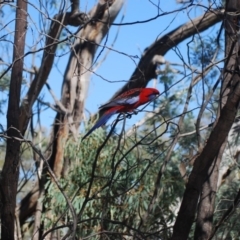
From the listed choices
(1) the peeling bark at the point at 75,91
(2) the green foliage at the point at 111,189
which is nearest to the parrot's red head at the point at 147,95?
(2) the green foliage at the point at 111,189

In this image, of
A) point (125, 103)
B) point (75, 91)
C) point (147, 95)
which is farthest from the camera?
point (75, 91)

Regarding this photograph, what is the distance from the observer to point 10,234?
3.87m

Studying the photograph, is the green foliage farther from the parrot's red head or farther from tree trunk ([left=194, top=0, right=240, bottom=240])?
tree trunk ([left=194, top=0, right=240, bottom=240])

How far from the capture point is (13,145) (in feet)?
12.8

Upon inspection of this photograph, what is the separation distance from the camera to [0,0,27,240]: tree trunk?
3871 mm

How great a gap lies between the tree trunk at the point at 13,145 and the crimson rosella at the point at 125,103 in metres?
0.50

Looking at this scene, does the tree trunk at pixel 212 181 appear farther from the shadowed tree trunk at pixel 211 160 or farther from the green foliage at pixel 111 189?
the green foliage at pixel 111 189

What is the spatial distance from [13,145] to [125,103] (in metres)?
0.81

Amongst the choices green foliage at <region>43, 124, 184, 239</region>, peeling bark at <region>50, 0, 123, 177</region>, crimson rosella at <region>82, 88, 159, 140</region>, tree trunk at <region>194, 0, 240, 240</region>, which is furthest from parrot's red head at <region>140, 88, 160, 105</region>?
peeling bark at <region>50, 0, 123, 177</region>

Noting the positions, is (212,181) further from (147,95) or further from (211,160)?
(147,95)

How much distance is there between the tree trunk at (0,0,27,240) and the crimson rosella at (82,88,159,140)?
500 mm

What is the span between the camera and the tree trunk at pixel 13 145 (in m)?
3.87

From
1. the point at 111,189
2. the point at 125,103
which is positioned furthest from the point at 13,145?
the point at 111,189

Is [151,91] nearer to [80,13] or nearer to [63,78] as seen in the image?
[80,13]
